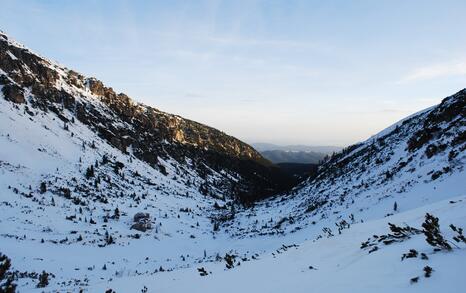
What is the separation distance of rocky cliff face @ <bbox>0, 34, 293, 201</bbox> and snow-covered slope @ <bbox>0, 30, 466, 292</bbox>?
0.51 m

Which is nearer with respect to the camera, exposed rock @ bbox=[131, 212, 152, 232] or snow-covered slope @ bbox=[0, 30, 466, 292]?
snow-covered slope @ bbox=[0, 30, 466, 292]

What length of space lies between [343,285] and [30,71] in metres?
96.2

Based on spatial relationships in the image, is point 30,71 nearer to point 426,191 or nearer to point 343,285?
point 426,191

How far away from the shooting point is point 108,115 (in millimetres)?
107438

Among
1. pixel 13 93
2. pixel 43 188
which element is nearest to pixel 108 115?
pixel 13 93

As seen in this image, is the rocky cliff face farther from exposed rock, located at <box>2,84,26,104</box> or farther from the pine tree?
the pine tree

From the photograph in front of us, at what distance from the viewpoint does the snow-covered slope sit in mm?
8961

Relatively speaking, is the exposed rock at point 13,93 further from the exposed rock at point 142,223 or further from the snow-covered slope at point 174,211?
the exposed rock at point 142,223

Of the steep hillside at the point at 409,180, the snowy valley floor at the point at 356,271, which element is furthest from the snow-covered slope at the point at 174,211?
the steep hillside at the point at 409,180

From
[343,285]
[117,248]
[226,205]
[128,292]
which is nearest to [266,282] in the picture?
[343,285]

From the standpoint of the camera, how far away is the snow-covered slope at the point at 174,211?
29.4 ft

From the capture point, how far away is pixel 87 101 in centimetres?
10288

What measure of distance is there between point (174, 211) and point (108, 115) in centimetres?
5414

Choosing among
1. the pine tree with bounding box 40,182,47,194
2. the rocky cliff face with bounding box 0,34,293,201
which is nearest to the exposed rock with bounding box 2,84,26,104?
the rocky cliff face with bounding box 0,34,293,201
